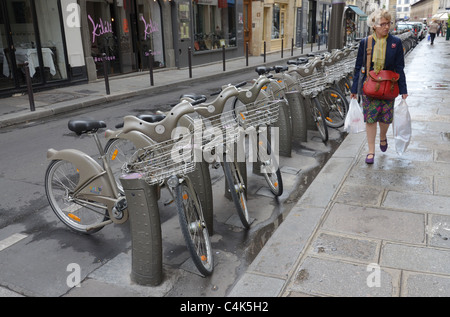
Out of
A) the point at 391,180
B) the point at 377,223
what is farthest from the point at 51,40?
the point at 377,223

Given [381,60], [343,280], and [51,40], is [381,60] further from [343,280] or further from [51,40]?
[51,40]

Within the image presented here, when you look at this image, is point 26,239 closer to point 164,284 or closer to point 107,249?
point 107,249

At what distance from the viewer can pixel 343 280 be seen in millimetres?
2848

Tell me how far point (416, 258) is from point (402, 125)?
236 centimetres

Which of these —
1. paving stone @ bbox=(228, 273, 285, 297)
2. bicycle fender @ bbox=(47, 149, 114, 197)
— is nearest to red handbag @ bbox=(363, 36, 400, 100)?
paving stone @ bbox=(228, 273, 285, 297)

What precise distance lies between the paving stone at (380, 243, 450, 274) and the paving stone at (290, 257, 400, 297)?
0.44 ft

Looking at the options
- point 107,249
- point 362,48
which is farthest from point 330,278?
point 362,48

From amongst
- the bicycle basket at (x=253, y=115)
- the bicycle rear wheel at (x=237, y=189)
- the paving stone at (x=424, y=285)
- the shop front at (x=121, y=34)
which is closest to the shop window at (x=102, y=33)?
the shop front at (x=121, y=34)

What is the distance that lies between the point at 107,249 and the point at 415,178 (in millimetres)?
3498

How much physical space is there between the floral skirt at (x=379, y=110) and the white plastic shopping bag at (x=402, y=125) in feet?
0.26

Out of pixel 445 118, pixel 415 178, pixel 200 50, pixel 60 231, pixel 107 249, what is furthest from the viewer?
pixel 200 50

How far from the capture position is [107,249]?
361 cm

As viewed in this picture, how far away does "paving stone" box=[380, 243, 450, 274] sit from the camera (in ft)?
9.73

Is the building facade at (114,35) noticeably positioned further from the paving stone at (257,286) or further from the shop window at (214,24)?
the paving stone at (257,286)
